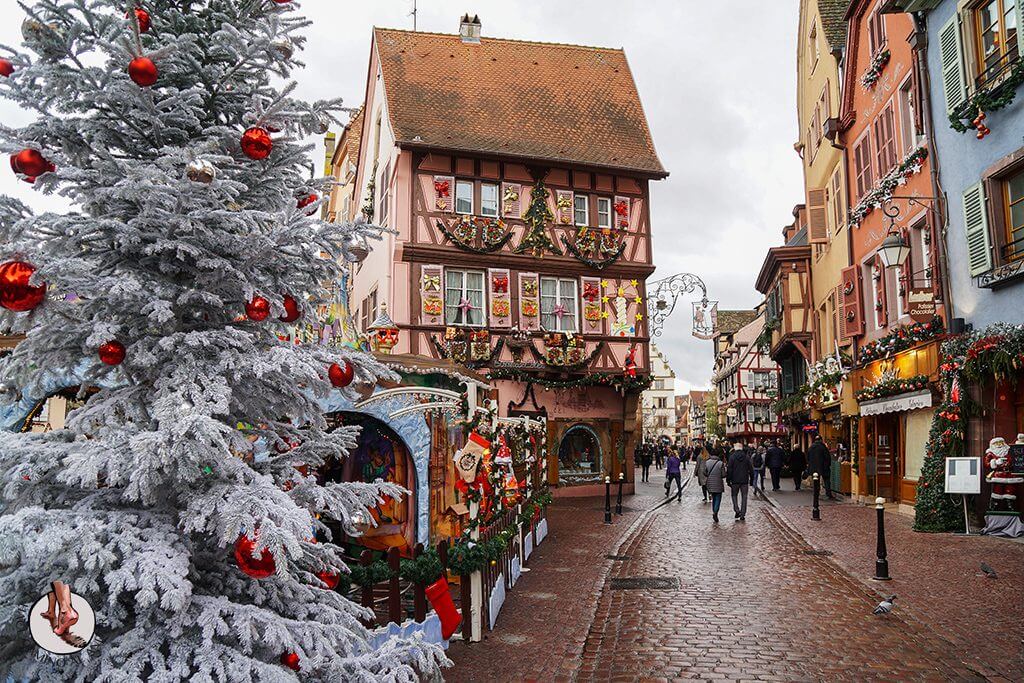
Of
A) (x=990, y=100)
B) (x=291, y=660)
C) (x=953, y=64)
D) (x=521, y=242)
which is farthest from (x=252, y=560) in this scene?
(x=521, y=242)

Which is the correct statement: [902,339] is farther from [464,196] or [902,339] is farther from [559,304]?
[464,196]

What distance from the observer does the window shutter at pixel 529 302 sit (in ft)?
82.2

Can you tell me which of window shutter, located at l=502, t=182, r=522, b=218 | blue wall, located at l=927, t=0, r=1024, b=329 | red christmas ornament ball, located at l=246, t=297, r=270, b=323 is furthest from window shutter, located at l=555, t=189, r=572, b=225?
red christmas ornament ball, located at l=246, t=297, r=270, b=323

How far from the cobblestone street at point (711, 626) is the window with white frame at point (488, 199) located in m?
13.9

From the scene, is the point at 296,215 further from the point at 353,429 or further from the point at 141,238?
the point at 353,429

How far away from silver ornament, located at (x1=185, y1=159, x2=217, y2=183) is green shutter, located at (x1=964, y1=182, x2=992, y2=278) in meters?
13.3

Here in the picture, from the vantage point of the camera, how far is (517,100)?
90.8 ft

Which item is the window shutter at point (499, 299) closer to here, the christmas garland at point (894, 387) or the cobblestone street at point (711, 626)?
the christmas garland at point (894, 387)

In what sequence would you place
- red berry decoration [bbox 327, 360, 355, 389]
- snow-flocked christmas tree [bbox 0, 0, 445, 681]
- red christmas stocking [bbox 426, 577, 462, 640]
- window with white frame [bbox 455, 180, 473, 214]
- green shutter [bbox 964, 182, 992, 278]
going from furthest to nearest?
window with white frame [bbox 455, 180, 473, 214], green shutter [bbox 964, 182, 992, 278], red christmas stocking [bbox 426, 577, 462, 640], red berry decoration [bbox 327, 360, 355, 389], snow-flocked christmas tree [bbox 0, 0, 445, 681]

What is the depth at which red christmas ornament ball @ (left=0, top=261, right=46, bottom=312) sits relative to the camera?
3.97 meters

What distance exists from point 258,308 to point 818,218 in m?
23.3

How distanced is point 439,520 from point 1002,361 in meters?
8.73

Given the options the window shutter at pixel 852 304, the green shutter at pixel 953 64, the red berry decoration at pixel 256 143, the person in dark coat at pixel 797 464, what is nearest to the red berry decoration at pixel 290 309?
the red berry decoration at pixel 256 143

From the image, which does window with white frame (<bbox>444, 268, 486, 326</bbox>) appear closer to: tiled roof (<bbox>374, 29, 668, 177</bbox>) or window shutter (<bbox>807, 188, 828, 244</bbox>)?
tiled roof (<bbox>374, 29, 668, 177</bbox>)
